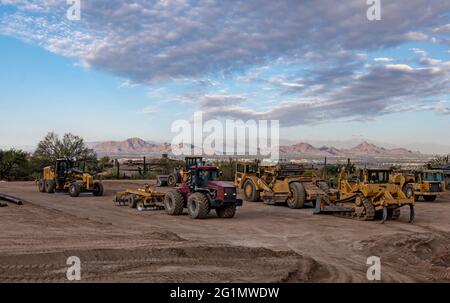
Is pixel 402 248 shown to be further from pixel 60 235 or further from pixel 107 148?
pixel 107 148

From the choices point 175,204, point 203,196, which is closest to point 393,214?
point 203,196

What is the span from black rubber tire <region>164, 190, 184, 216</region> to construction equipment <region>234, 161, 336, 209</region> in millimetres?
5965

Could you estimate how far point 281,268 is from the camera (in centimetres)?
937

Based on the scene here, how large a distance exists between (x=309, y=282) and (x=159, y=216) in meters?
10.4

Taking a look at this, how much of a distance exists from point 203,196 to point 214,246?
20.8 ft

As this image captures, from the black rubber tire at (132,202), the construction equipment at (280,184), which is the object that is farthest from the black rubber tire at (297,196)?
the black rubber tire at (132,202)

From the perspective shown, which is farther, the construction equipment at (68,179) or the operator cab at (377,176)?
the construction equipment at (68,179)

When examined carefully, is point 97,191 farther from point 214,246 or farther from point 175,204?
point 214,246

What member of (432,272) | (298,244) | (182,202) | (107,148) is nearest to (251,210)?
(182,202)

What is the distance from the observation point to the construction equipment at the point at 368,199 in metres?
17.9

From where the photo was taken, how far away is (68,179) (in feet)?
91.6

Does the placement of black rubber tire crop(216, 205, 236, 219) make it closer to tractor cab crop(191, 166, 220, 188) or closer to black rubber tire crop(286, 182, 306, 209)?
tractor cab crop(191, 166, 220, 188)

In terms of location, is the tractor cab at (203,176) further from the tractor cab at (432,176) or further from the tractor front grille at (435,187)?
the tractor cab at (432,176)
